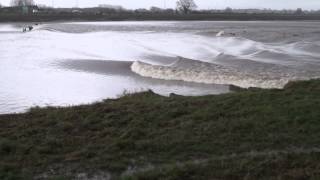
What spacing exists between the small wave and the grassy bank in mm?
9228

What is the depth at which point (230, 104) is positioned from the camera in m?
11.0

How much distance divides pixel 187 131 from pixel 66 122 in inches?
97.4

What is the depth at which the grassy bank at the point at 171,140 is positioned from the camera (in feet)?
22.9

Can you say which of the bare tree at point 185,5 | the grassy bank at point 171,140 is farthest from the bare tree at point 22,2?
the grassy bank at point 171,140

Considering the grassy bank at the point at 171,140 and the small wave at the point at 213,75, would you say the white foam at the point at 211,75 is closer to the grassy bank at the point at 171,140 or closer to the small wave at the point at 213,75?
the small wave at the point at 213,75

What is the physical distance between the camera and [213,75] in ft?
75.8

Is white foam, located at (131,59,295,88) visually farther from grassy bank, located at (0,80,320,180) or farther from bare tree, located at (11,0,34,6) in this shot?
bare tree, located at (11,0,34,6)

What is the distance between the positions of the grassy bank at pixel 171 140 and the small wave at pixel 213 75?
923 centimetres

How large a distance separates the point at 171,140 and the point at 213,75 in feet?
48.6

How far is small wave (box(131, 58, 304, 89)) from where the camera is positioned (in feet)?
69.8

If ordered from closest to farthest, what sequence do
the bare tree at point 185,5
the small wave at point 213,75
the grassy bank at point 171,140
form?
1. the grassy bank at point 171,140
2. the small wave at point 213,75
3. the bare tree at point 185,5

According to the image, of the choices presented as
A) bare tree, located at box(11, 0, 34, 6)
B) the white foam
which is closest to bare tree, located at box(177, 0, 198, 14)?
bare tree, located at box(11, 0, 34, 6)

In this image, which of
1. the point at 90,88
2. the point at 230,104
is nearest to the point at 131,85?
the point at 90,88

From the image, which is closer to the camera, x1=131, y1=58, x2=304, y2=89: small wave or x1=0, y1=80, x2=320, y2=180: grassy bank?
x1=0, y1=80, x2=320, y2=180: grassy bank
